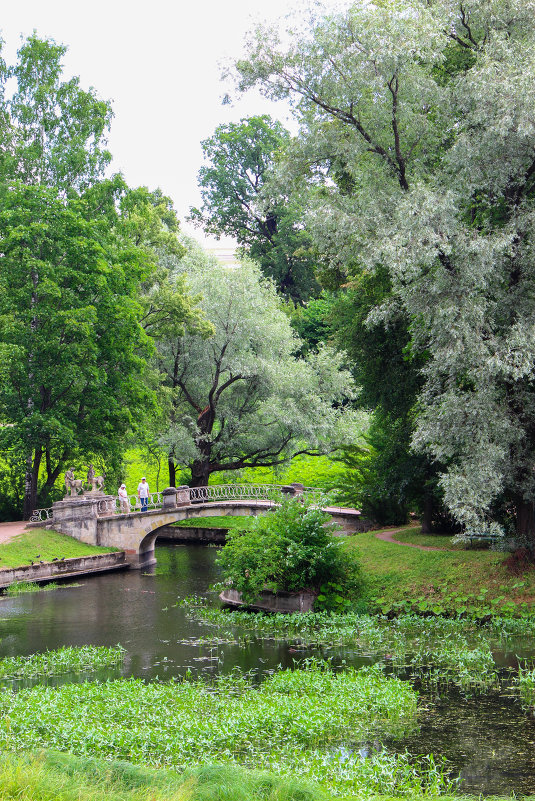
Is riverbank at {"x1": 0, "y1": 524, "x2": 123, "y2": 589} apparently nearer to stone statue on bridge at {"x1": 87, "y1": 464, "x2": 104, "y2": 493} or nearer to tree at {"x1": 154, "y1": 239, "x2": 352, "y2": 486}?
stone statue on bridge at {"x1": 87, "y1": 464, "x2": 104, "y2": 493}

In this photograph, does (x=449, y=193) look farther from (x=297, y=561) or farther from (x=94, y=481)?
(x=94, y=481)

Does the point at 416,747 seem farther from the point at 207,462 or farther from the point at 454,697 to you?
the point at 207,462

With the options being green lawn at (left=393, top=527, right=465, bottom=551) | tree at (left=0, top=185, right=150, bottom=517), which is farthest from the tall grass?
tree at (left=0, top=185, right=150, bottom=517)

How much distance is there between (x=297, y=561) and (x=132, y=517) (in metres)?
14.8

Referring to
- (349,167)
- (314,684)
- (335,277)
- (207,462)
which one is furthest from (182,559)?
(314,684)

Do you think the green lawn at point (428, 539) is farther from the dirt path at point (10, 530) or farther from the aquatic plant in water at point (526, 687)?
the dirt path at point (10, 530)

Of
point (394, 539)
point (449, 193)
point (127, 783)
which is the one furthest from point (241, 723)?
point (394, 539)

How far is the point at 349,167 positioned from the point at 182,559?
65.8ft

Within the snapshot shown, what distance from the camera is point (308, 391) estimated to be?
1556 inches

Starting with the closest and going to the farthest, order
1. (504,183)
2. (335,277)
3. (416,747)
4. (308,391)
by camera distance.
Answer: (416,747) < (504,183) < (335,277) < (308,391)

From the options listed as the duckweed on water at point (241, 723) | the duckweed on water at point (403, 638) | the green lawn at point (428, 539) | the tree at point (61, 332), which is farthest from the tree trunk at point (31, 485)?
the duckweed on water at point (241, 723)

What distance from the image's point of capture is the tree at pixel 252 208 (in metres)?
61.5

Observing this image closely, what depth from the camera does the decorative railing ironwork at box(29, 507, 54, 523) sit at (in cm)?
3350

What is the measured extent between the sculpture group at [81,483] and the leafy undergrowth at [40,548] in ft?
6.21
